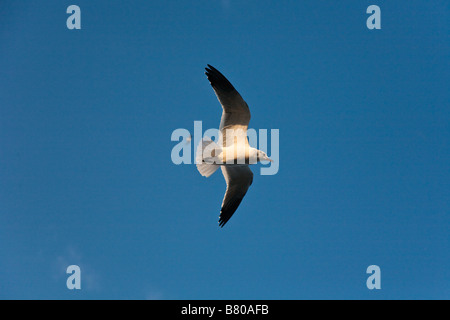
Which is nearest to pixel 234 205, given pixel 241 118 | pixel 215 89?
pixel 241 118

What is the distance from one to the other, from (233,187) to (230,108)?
1.44 meters

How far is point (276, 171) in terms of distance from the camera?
5.71 m

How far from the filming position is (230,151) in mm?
5441

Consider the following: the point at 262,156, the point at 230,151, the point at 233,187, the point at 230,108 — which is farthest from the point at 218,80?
the point at 233,187

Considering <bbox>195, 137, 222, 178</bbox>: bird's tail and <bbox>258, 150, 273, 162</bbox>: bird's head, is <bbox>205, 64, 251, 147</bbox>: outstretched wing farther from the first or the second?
<bbox>258, 150, 273, 162</bbox>: bird's head

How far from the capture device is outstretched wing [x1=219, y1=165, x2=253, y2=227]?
5902 mm

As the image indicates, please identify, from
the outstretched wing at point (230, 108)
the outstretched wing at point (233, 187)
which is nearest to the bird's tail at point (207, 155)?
the outstretched wing at point (230, 108)

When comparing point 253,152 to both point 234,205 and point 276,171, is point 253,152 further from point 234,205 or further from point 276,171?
point 234,205

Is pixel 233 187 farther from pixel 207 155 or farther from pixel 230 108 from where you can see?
pixel 230 108

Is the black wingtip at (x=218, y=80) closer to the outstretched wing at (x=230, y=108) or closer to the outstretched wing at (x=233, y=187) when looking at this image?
the outstretched wing at (x=230, y=108)

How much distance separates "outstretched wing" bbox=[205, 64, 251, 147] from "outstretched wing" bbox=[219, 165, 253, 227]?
0.68m

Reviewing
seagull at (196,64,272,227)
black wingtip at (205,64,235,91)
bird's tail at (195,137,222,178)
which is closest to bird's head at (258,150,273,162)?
seagull at (196,64,272,227)
